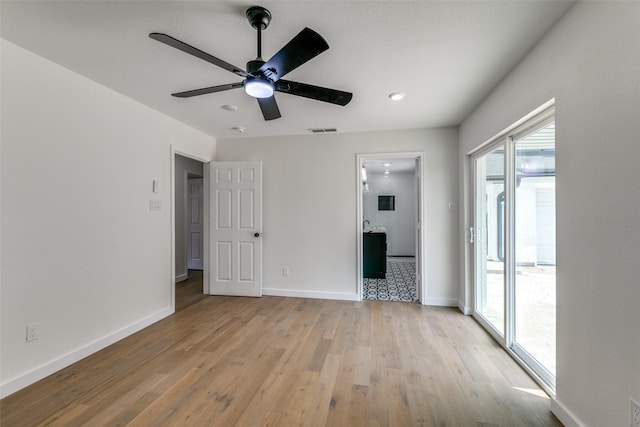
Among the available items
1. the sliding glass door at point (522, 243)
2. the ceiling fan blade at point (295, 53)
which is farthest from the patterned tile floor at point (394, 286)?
the ceiling fan blade at point (295, 53)

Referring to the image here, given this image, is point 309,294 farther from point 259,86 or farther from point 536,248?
point 259,86

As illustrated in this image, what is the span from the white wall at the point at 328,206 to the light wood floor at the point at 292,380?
0.92m

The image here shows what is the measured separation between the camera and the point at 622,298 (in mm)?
1278

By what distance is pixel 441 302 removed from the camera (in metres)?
3.84

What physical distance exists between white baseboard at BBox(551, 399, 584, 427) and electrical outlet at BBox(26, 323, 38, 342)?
12.0ft

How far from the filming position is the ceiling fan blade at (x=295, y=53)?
1.39 meters

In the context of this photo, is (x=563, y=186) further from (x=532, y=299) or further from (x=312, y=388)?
(x=312, y=388)

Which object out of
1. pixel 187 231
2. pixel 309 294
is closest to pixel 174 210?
pixel 309 294

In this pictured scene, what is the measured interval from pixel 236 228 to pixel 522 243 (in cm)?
357

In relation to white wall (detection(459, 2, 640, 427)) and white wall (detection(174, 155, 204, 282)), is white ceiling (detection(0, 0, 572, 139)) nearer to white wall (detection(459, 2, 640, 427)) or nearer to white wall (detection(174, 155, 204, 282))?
white wall (detection(459, 2, 640, 427))

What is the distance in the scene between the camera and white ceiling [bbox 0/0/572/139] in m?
1.59

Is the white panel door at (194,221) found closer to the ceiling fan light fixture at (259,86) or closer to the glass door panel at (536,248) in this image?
the ceiling fan light fixture at (259,86)

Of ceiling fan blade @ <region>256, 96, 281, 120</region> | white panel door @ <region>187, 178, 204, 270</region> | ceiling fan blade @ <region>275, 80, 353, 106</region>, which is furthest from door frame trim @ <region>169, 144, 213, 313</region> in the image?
ceiling fan blade @ <region>275, 80, 353, 106</region>

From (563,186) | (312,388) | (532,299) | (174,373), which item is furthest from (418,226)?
(174,373)
